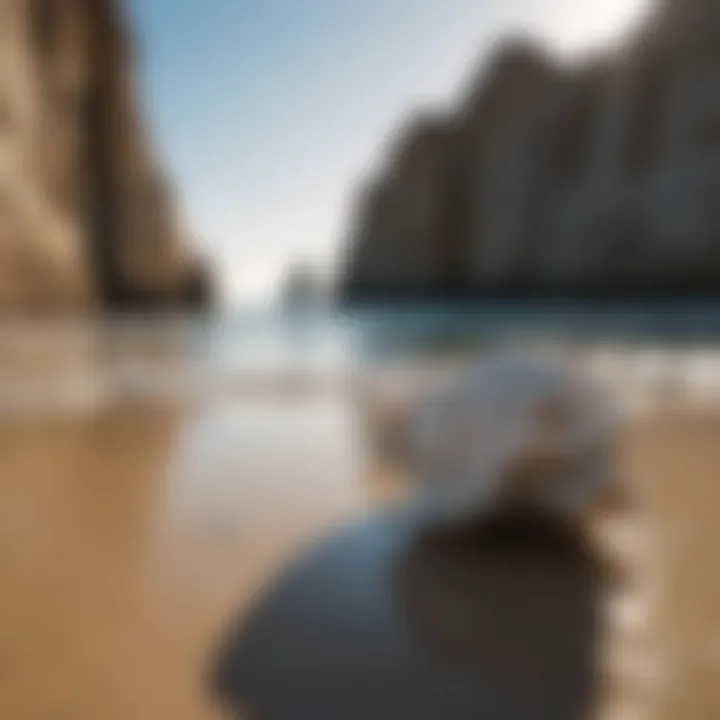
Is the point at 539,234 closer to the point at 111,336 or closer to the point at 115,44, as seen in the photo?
the point at 115,44

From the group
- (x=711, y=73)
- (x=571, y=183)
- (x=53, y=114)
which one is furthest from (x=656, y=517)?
(x=571, y=183)

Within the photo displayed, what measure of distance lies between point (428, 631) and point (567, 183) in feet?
98.5

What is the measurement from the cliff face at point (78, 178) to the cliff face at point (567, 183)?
15001 millimetres

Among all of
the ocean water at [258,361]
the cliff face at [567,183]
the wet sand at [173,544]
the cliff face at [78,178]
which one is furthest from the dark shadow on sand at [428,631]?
the cliff face at [567,183]

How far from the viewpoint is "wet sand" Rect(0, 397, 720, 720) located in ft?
2.19

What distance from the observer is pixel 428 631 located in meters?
0.79

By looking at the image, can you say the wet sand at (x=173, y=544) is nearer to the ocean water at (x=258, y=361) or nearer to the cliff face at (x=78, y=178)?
the ocean water at (x=258, y=361)

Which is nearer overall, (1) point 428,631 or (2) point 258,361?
(1) point 428,631

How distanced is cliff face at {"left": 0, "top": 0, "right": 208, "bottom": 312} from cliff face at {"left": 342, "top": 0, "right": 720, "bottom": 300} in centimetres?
1500

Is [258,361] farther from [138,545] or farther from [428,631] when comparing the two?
[428,631]

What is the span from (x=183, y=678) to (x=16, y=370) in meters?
3.41

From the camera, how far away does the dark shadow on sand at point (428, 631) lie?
0.64 m

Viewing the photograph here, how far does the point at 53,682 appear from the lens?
2.17 feet

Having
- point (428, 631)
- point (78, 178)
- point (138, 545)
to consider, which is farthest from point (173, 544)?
point (78, 178)
